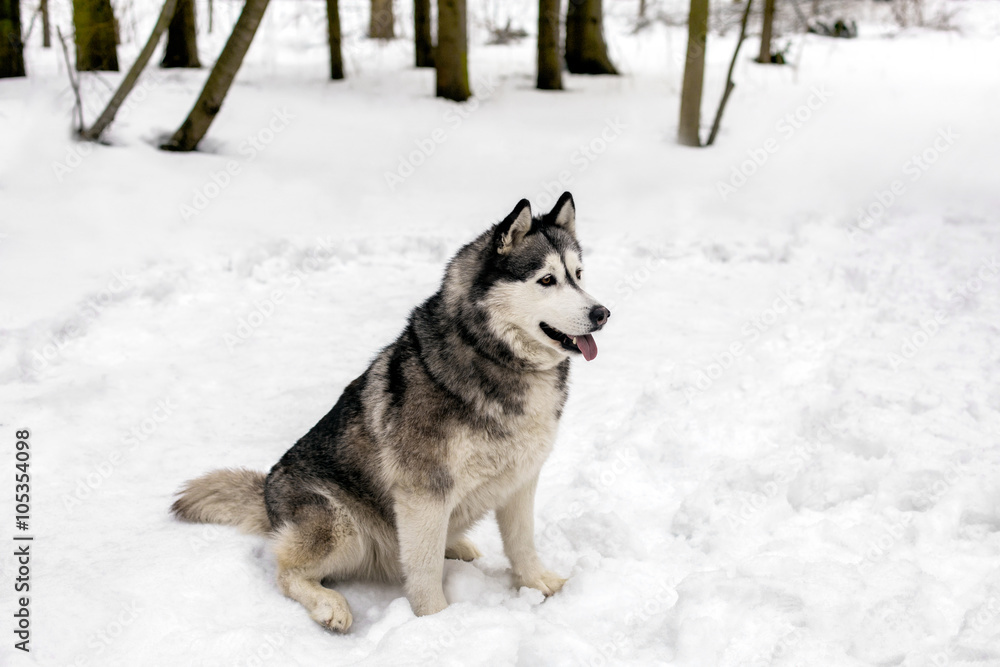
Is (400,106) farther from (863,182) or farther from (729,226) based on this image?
(863,182)

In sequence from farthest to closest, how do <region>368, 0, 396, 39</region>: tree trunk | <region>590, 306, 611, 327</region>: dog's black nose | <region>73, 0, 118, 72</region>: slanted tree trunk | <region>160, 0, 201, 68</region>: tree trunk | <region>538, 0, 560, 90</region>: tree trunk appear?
<region>368, 0, 396, 39</region>: tree trunk
<region>160, 0, 201, 68</region>: tree trunk
<region>538, 0, 560, 90</region>: tree trunk
<region>73, 0, 118, 72</region>: slanted tree trunk
<region>590, 306, 611, 327</region>: dog's black nose

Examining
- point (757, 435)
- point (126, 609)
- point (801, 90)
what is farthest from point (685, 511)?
point (801, 90)

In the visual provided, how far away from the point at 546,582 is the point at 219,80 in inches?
288

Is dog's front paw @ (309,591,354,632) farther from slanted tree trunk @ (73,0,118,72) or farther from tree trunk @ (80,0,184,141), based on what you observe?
slanted tree trunk @ (73,0,118,72)

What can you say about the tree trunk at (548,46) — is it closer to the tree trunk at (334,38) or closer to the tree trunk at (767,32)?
the tree trunk at (334,38)

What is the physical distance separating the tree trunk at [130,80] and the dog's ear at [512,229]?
6.76 meters

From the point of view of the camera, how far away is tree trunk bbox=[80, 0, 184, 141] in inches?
326

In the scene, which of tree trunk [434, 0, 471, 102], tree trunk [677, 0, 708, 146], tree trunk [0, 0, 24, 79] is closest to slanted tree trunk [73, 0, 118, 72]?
tree trunk [0, 0, 24, 79]

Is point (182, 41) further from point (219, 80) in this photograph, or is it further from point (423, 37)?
point (219, 80)

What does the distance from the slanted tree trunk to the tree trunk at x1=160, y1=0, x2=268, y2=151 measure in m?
2.26

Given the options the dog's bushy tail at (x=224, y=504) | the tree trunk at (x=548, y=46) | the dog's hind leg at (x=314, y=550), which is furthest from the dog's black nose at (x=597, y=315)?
the tree trunk at (x=548, y=46)

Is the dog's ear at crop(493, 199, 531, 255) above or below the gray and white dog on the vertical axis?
above

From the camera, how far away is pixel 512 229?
316cm

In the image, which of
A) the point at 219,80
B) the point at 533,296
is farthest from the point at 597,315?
the point at 219,80
